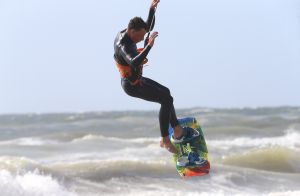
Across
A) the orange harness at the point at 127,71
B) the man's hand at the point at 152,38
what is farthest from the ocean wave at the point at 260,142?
the man's hand at the point at 152,38

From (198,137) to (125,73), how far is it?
1987 mm

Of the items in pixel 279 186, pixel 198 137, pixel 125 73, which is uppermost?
pixel 125 73

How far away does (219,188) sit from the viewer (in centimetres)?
1473

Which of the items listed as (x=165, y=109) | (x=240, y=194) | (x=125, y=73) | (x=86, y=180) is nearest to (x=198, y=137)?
(x=165, y=109)

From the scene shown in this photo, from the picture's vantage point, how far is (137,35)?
7.54 meters

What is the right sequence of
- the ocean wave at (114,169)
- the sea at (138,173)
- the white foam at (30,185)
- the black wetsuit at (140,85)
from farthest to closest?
the ocean wave at (114,169), the sea at (138,173), the white foam at (30,185), the black wetsuit at (140,85)

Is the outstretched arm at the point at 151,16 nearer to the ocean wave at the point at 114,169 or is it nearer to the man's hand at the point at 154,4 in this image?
the man's hand at the point at 154,4

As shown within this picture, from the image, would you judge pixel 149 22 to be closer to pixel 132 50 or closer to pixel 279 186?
pixel 132 50

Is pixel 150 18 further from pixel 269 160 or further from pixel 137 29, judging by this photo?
pixel 269 160

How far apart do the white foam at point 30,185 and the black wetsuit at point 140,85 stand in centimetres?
579

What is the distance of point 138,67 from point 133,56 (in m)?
0.34

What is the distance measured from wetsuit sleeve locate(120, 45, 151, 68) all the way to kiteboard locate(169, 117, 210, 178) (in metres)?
1.93

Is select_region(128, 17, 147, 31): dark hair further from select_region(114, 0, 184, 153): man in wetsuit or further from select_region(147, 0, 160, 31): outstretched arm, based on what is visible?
select_region(147, 0, 160, 31): outstretched arm

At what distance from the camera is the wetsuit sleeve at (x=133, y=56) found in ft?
23.1
